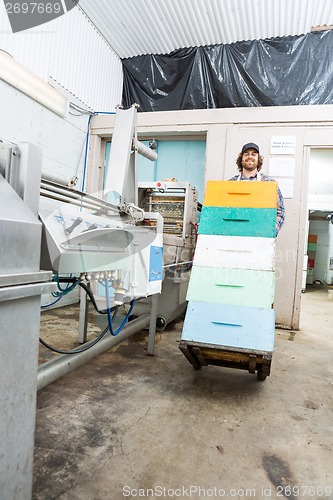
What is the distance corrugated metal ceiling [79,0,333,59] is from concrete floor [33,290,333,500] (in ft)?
10.7

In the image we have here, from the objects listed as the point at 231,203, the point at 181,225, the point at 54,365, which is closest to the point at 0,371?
the point at 54,365

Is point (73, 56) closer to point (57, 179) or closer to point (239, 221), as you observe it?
point (239, 221)

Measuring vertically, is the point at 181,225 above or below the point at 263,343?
above

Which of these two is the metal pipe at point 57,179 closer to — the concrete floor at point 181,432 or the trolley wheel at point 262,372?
the concrete floor at point 181,432

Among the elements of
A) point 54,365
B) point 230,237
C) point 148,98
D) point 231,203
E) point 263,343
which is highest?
point 148,98

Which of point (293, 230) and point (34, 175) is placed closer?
point (34, 175)

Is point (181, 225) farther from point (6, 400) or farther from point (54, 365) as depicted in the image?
point (6, 400)

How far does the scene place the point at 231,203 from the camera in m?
2.06

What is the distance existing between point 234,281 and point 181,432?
32.9 inches

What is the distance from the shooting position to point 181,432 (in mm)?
1401

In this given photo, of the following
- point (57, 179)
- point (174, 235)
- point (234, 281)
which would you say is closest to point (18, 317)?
point (57, 179)

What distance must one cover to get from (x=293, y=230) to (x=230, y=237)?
1.64 meters

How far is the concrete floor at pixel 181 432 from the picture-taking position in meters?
1.10

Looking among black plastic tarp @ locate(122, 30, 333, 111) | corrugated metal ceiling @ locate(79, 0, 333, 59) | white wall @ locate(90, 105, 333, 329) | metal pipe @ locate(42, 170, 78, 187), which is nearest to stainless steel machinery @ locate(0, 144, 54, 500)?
metal pipe @ locate(42, 170, 78, 187)
